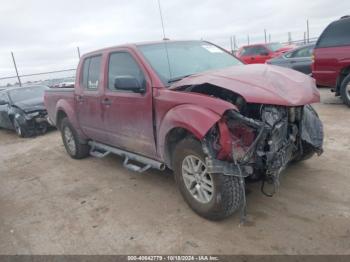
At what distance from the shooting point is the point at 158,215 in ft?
13.3

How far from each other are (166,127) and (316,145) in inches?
72.4

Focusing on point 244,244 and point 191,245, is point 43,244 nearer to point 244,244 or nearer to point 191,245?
point 191,245

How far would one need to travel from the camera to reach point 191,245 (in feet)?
11.1

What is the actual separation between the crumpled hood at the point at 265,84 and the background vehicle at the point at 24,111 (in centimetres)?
702

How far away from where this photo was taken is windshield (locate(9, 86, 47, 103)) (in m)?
10.7

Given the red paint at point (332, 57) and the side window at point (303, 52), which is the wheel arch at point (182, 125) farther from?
the side window at point (303, 52)

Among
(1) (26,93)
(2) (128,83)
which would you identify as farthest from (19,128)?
(2) (128,83)

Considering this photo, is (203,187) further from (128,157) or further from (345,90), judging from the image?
(345,90)

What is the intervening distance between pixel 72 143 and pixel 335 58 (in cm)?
604

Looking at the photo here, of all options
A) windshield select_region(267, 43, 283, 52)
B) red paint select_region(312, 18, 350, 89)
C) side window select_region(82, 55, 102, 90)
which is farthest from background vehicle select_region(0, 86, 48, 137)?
windshield select_region(267, 43, 283, 52)

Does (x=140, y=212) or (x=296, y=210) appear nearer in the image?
(x=296, y=210)

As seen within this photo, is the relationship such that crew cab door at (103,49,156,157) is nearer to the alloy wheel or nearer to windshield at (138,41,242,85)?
windshield at (138,41,242,85)

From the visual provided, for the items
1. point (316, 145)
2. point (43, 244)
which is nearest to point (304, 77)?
point (316, 145)

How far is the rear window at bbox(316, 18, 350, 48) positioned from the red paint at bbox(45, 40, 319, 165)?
4.75m
